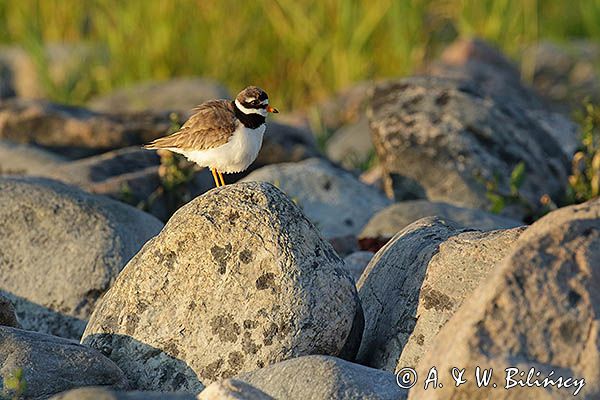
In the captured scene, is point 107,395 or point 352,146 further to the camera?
point 352,146

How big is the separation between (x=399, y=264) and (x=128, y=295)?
4.25ft

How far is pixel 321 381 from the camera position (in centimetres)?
499

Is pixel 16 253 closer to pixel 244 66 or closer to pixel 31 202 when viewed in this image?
pixel 31 202

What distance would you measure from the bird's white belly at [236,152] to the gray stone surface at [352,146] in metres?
5.53

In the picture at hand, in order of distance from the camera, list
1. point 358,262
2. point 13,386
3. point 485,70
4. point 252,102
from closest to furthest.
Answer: point 13,386
point 252,102
point 358,262
point 485,70

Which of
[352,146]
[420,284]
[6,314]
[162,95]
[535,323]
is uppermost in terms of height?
[535,323]

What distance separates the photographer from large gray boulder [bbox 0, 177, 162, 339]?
700cm

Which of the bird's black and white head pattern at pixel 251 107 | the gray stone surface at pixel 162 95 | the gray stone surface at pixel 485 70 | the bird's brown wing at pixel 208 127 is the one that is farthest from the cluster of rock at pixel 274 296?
the gray stone surface at pixel 485 70

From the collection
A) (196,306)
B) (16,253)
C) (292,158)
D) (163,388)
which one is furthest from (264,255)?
(292,158)

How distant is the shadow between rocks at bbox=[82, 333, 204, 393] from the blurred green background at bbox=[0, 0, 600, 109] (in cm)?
952

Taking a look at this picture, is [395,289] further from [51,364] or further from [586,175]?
[586,175]

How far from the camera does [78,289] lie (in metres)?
6.99

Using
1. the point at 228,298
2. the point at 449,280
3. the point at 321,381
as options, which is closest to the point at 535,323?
the point at 321,381

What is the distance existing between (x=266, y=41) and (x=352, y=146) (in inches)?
101
